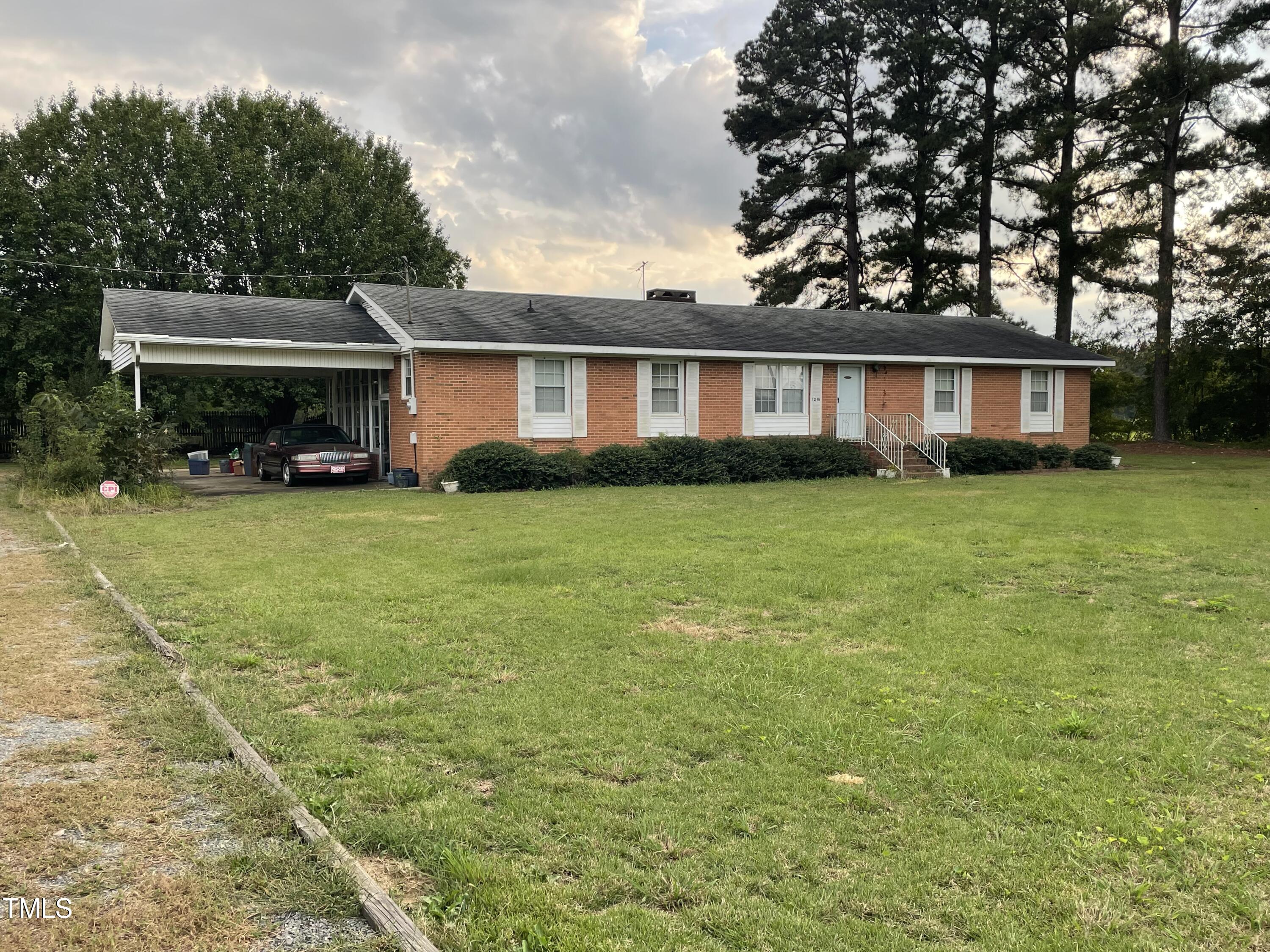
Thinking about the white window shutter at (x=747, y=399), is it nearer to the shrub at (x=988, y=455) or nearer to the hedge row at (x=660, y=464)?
the hedge row at (x=660, y=464)

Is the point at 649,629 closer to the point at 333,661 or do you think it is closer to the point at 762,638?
the point at 762,638

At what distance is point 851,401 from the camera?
76.5ft

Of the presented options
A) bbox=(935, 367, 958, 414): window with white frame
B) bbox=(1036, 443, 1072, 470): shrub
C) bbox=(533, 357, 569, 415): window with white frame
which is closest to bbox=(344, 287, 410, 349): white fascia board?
bbox=(533, 357, 569, 415): window with white frame

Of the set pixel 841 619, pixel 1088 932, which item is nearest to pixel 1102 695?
pixel 841 619

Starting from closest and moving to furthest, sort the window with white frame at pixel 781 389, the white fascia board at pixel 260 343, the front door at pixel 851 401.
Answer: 1. the white fascia board at pixel 260 343
2. the window with white frame at pixel 781 389
3. the front door at pixel 851 401

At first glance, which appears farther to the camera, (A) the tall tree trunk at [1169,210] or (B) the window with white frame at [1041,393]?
(A) the tall tree trunk at [1169,210]

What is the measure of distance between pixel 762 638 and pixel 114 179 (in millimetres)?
35349

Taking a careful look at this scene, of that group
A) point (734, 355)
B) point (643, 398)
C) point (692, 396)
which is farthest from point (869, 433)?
point (643, 398)

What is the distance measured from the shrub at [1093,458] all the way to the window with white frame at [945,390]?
3.72 metres

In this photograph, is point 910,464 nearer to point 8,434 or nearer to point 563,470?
point 563,470

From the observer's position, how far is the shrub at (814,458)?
68.5 ft

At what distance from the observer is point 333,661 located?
5789 millimetres

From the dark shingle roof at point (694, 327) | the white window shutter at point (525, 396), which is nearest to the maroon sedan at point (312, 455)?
the dark shingle roof at point (694, 327)

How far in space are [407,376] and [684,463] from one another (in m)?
6.27
